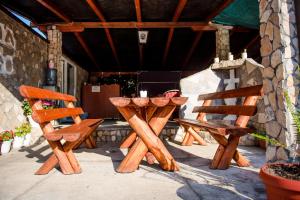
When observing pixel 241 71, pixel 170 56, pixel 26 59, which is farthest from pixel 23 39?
pixel 170 56

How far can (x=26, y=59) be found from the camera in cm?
555

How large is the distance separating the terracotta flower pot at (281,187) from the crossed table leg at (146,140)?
3.98 ft

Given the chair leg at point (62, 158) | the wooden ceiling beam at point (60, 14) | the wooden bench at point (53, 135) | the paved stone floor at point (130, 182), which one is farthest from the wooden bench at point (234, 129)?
the wooden ceiling beam at point (60, 14)

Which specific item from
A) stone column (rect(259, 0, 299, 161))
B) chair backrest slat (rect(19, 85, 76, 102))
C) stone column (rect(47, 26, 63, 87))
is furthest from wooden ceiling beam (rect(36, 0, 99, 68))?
stone column (rect(259, 0, 299, 161))

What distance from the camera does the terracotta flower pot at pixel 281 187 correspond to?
140 cm

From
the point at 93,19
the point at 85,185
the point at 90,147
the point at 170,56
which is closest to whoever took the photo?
the point at 85,185

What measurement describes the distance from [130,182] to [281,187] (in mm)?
1340

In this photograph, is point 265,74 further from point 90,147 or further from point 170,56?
point 170,56

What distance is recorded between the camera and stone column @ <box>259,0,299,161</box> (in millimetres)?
2129

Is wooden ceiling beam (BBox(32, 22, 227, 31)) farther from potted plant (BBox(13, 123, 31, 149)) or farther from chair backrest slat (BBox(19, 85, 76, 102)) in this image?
chair backrest slat (BBox(19, 85, 76, 102))

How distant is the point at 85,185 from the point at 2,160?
1794 mm

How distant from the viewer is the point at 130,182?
2.34 metres

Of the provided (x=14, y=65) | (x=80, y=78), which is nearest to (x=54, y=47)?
(x=14, y=65)

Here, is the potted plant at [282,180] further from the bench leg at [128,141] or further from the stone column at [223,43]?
the stone column at [223,43]
